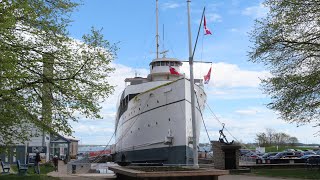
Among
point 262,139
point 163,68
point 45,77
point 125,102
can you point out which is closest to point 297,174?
point 45,77

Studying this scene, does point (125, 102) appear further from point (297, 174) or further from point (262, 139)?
point (262, 139)

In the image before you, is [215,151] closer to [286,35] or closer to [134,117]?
[286,35]

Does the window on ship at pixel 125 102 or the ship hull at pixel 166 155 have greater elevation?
the window on ship at pixel 125 102

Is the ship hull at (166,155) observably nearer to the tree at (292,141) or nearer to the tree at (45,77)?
the tree at (45,77)

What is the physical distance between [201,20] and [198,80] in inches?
710

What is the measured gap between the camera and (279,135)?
11369 centimetres

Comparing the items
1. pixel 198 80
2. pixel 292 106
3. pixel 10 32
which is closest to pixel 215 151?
pixel 292 106

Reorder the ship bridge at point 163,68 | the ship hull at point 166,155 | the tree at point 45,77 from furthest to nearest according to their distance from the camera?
the ship bridge at point 163,68 → the ship hull at point 166,155 → the tree at point 45,77

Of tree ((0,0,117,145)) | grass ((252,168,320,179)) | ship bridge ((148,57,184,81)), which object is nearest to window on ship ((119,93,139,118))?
ship bridge ((148,57,184,81))

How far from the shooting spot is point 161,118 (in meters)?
35.1

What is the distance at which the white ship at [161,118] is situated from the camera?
108 feet

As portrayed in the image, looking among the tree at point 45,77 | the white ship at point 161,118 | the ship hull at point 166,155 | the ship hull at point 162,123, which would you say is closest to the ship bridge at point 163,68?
the white ship at point 161,118

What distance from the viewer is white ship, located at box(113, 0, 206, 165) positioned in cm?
3291

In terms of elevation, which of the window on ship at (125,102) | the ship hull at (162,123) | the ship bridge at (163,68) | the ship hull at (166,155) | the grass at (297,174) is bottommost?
the grass at (297,174)
